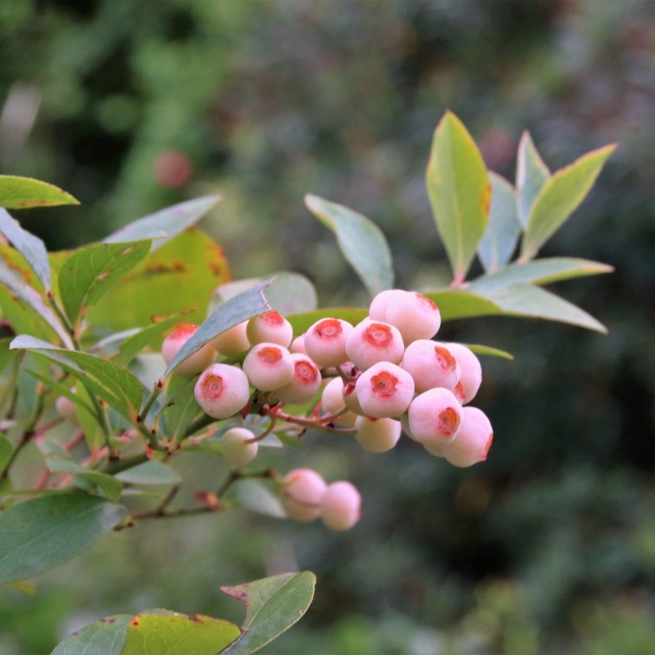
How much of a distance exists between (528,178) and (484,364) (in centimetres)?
160

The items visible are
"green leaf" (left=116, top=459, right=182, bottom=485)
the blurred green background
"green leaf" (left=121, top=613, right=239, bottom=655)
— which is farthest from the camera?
Result: the blurred green background

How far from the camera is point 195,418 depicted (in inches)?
12.1

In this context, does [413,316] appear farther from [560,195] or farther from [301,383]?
[560,195]

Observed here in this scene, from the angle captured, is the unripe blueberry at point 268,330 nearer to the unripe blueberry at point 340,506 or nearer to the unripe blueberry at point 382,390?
the unripe blueberry at point 382,390

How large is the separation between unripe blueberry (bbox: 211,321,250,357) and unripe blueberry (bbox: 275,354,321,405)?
0.07ft

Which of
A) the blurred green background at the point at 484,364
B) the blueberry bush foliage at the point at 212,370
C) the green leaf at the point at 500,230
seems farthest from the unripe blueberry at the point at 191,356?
the blurred green background at the point at 484,364

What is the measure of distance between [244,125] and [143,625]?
3500 millimetres

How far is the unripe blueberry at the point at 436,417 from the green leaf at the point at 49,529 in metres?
0.13

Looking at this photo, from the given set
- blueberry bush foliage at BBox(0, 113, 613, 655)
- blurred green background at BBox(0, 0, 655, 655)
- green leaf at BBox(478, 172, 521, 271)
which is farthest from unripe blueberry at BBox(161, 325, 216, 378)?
blurred green background at BBox(0, 0, 655, 655)

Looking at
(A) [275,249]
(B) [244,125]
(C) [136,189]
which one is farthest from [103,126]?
(A) [275,249]

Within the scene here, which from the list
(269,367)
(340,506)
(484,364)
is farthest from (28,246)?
(484,364)

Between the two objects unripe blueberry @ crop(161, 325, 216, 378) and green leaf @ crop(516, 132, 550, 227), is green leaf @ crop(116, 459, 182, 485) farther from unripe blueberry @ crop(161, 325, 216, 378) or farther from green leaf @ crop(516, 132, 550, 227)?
green leaf @ crop(516, 132, 550, 227)

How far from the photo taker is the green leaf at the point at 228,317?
0.23 metres

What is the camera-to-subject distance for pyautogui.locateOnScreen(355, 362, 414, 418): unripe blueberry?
26cm
